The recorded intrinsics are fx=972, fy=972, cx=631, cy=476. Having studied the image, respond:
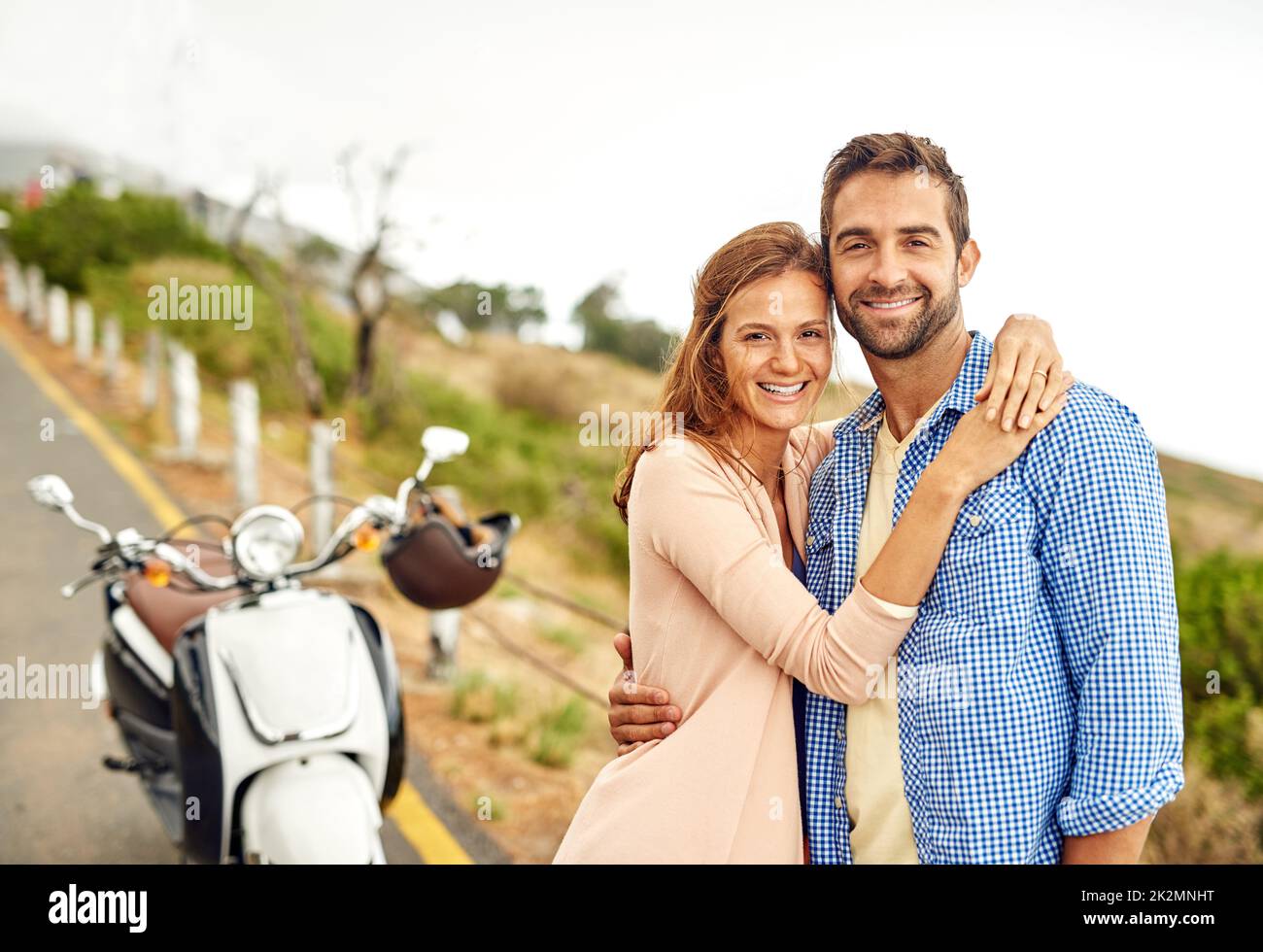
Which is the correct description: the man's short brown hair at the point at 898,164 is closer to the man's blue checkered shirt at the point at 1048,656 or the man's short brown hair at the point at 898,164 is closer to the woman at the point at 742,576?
the woman at the point at 742,576

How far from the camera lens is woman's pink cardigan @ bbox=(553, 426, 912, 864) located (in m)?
1.48

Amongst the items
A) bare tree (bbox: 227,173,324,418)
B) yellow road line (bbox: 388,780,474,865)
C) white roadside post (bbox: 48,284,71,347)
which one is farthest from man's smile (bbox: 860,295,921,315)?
white roadside post (bbox: 48,284,71,347)

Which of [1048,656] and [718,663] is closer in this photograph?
[1048,656]

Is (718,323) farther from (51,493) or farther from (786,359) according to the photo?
(51,493)

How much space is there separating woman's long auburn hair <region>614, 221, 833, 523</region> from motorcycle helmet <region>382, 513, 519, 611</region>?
1.00 meters

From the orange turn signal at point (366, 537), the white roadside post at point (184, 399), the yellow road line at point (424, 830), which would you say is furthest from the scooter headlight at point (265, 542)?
the white roadside post at point (184, 399)

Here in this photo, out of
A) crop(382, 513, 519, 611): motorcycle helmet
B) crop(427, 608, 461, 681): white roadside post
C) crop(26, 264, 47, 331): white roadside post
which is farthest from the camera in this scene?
crop(26, 264, 47, 331): white roadside post

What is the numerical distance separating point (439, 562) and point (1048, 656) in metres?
1.57

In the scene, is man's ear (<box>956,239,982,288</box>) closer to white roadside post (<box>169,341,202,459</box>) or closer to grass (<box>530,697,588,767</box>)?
grass (<box>530,697,588,767</box>)

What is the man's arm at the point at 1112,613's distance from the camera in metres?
1.35

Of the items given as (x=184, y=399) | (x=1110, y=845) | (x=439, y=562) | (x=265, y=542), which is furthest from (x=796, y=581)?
(x=184, y=399)

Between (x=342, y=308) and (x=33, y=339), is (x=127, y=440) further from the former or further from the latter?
(x=342, y=308)

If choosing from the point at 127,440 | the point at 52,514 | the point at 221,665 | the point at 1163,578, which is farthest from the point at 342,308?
the point at 1163,578

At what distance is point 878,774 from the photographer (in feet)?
5.21
